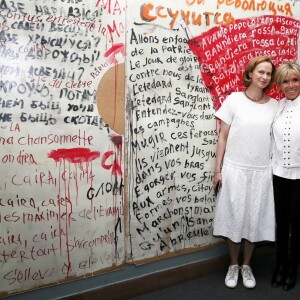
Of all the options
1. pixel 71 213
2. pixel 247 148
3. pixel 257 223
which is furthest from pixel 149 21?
pixel 257 223

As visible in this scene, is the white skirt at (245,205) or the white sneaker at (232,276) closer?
the white skirt at (245,205)

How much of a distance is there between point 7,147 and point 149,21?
3.71 feet

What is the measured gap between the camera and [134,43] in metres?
2.20

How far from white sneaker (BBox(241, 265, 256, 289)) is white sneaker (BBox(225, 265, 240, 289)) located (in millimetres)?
45

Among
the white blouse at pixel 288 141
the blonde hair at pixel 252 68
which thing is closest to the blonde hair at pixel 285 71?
the blonde hair at pixel 252 68

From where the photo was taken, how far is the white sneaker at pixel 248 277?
8.15ft

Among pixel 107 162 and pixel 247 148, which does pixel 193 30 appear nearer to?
pixel 247 148

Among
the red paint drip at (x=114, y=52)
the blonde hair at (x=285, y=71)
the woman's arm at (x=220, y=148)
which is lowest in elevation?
the woman's arm at (x=220, y=148)

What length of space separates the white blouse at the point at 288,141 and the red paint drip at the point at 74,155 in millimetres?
1177

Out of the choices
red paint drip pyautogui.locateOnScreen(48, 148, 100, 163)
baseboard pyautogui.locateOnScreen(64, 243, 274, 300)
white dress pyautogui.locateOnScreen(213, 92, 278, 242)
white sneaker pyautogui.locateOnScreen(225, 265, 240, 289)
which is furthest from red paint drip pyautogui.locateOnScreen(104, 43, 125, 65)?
white sneaker pyautogui.locateOnScreen(225, 265, 240, 289)

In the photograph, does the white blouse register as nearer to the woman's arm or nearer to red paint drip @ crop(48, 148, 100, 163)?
the woman's arm

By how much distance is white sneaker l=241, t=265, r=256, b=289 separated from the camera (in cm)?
248

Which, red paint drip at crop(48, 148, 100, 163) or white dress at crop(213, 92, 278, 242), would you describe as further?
white dress at crop(213, 92, 278, 242)

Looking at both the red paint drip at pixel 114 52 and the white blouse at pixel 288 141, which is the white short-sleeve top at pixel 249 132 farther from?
the red paint drip at pixel 114 52
